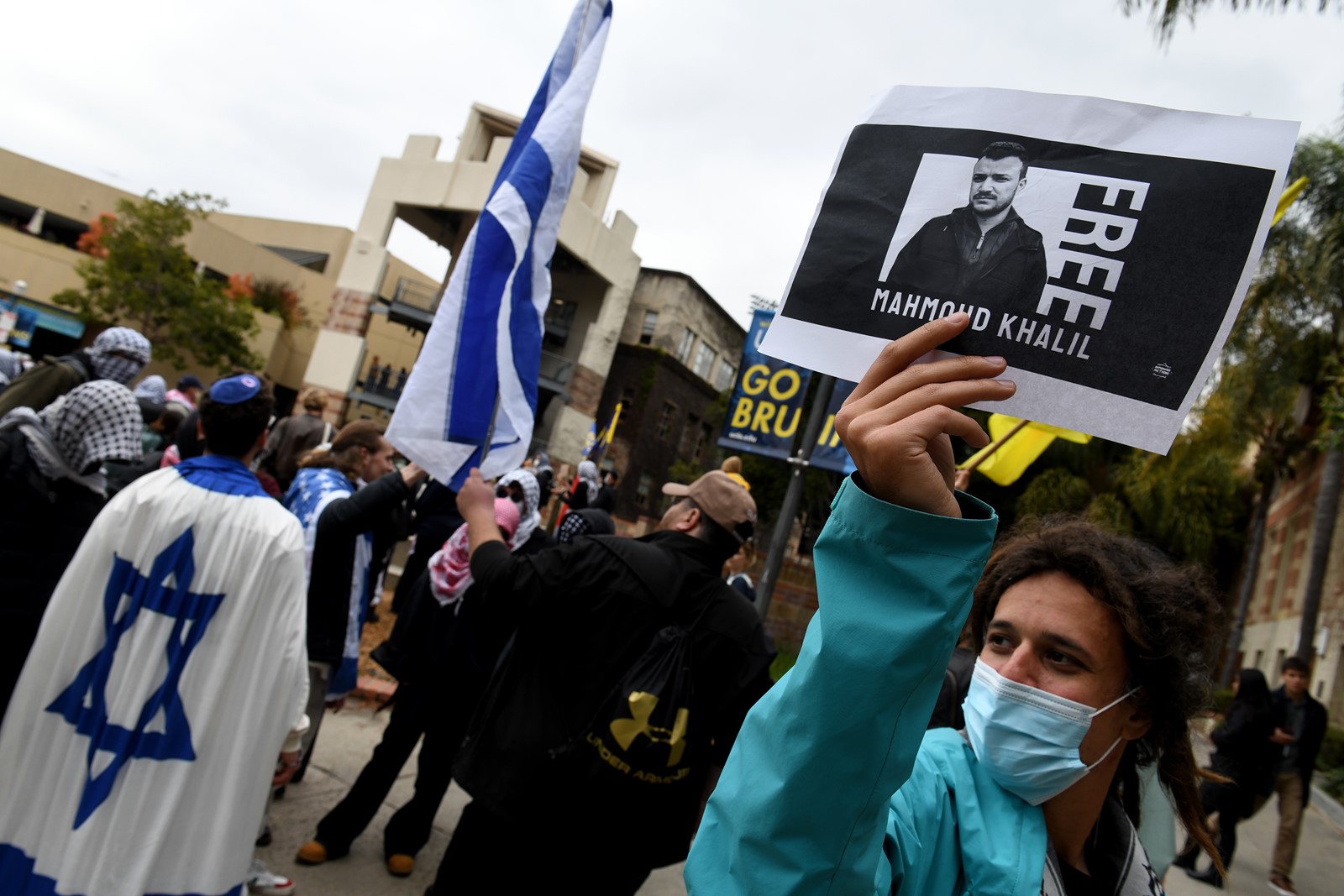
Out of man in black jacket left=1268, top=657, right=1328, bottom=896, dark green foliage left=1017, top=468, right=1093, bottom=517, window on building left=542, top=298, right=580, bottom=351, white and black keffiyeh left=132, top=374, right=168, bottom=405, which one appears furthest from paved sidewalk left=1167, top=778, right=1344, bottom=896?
window on building left=542, top=298, right=580, bottom=351

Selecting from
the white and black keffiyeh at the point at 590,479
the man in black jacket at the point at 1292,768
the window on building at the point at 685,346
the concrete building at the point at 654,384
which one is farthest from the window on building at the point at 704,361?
the man in black jacket at the point at 1292,768

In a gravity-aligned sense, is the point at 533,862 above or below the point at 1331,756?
below

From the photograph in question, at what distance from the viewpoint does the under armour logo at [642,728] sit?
2.86 metres

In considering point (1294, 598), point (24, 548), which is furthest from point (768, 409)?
point (1294, 598)

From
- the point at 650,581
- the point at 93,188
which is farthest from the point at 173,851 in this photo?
the point at 93,188

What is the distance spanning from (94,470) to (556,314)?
107 ft

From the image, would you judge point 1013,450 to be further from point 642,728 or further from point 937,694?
point 937,694

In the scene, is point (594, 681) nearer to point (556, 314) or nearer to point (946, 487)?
point (946, 487)

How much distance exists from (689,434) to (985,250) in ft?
127

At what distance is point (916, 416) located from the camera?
1.13 meters

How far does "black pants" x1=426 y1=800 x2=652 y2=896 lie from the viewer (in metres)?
2.98

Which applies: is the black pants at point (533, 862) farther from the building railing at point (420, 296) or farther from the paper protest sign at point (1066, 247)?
→ the building railing at point (420, 296)

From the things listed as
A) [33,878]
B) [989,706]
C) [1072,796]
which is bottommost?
[33,878]

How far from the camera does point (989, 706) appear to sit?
1748 millimetres
